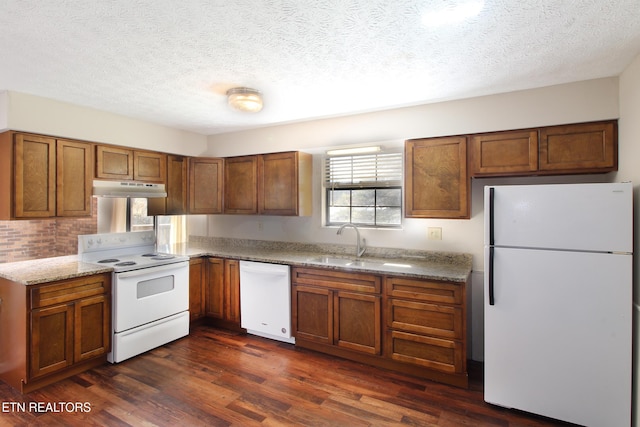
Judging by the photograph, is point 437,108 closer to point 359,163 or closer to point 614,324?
point 359,163

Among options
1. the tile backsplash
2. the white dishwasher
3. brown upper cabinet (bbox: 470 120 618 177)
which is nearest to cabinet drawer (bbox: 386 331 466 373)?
the white dishwasher

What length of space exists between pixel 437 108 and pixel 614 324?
2040 mm

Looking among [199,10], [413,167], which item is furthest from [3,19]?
[413,167]

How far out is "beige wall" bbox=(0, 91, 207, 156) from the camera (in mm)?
2662

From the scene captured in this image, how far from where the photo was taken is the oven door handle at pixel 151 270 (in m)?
2.92

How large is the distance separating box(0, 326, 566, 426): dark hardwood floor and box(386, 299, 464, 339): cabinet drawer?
0.42 m

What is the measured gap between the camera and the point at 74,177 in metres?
3.06

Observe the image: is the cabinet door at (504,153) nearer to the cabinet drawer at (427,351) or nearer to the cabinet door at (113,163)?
the cabinet drawer at (427,351)

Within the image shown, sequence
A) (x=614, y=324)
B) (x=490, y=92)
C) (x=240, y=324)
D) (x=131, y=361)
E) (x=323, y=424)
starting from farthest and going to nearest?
(x=240, y=324), (x=131, y=361), (x=490, y=92), (x=323, y=424), (x=614, y=324)

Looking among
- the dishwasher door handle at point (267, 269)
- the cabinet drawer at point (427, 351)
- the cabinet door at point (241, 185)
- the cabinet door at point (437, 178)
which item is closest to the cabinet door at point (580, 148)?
the cabinet door at point (437, 178)

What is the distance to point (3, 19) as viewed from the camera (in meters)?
1.64

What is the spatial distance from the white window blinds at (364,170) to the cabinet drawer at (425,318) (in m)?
1.32

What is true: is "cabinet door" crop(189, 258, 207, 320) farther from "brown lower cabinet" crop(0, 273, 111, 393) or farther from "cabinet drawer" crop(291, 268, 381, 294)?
"cabinet drawer" crop(291, 268, 381, 294)

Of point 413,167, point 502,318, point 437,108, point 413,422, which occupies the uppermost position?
point 437,108
